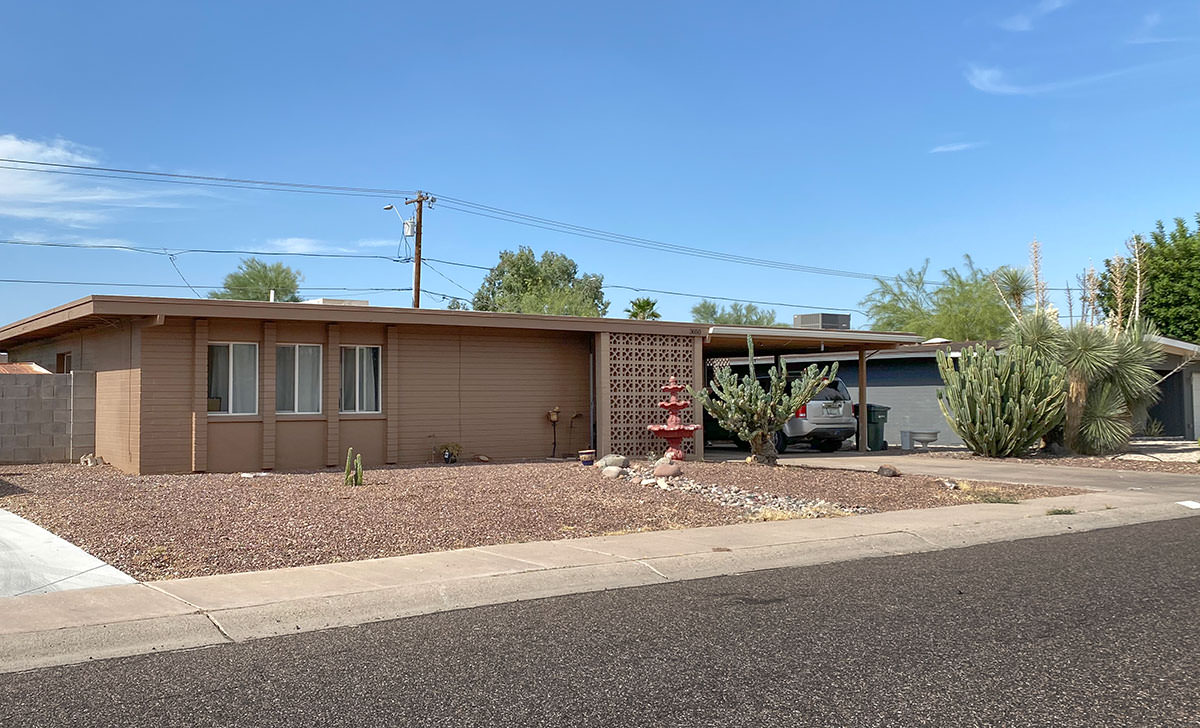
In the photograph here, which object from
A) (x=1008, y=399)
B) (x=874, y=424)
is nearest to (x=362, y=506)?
(x=1008, y=399)

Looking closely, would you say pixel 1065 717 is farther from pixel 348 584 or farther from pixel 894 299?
pixel 894 299

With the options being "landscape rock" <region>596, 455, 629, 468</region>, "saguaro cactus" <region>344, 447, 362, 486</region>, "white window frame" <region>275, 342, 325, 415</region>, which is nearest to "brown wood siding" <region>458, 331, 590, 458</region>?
"white window frame" <region>275, 342, 325, 415</region>

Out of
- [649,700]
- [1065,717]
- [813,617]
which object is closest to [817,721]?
[649,700]

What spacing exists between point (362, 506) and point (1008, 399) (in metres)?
14.5

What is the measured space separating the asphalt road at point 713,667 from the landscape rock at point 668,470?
6715 mm

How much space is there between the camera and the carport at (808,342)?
70.0 feet

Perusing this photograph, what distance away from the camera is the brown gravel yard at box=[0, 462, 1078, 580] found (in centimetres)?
954

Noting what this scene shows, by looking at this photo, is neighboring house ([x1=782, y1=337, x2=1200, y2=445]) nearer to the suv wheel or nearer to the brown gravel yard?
the suv wheel

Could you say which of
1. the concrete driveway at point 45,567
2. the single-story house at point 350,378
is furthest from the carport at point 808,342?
the concrete driveway at point 45,567

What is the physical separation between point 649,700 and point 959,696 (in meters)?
1.55

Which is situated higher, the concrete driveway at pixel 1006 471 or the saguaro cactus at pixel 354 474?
the saguaro cactus at pixel 354 474

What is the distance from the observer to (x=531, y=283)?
→ 198 feet

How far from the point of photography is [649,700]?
5207mm

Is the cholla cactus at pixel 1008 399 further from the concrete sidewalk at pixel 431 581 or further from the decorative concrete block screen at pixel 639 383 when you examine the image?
the concrete sidewalk at pixel 431 581
